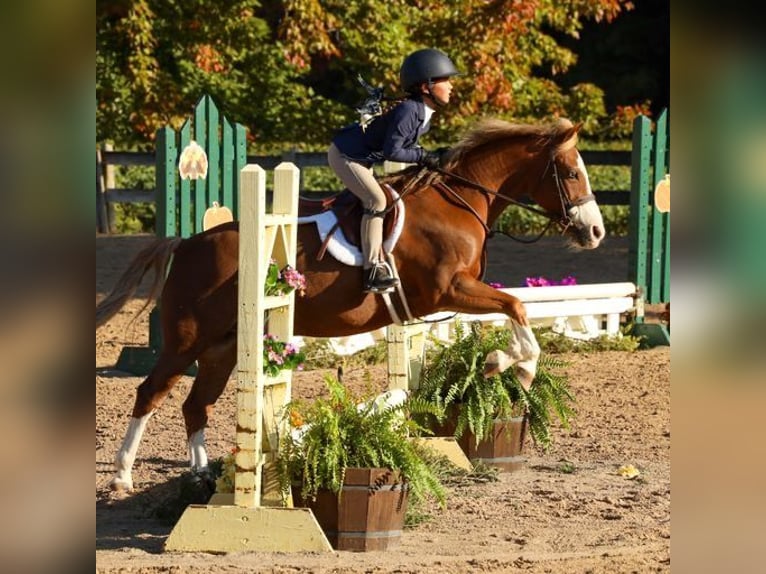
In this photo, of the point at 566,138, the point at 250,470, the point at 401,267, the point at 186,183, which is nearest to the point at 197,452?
the point at 250,470

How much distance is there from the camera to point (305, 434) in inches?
207

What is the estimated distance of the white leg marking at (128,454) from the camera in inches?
235

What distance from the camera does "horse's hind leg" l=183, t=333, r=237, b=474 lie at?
598 centimetres

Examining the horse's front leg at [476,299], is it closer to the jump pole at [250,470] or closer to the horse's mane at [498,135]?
the horse's mane at [498,135]

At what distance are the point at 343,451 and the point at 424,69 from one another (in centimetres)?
230

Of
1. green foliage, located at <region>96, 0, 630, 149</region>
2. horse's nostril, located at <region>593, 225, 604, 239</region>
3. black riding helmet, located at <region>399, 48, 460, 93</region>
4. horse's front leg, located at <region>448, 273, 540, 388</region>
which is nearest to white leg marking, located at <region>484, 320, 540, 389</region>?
horse's front leg, located at <region>448, 273, 540, 388</region>

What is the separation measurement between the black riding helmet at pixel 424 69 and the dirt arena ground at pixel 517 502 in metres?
2.24

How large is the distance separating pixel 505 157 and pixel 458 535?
2.52 meters

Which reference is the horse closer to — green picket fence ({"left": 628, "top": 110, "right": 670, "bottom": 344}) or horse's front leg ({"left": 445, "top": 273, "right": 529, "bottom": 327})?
horse's front leg ({"left": 445, "top": 273, "right": 529, "bottom": 327})

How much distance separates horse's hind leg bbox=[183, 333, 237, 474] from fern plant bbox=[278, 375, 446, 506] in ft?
2.55

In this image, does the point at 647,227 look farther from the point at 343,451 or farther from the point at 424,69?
the point at 343,451

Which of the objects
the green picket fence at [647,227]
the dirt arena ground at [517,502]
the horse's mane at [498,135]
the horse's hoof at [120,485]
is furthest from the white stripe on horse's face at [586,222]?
the green picket fence at [647,227]

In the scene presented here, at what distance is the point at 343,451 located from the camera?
5.11 metres
